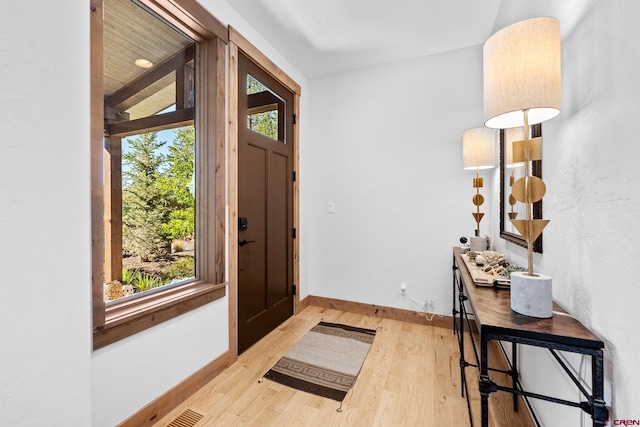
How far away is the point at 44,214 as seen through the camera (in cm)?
76

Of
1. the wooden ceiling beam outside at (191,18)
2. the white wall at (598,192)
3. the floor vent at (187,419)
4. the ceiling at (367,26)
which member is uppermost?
the ceiling at (367,26)

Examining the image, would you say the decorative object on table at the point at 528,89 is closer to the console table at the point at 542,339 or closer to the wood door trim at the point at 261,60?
the console table at the point at 542,339

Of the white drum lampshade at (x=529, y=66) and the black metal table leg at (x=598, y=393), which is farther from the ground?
the white drum lampshade at (x=529, y=66)

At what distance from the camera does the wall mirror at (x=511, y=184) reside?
139cm

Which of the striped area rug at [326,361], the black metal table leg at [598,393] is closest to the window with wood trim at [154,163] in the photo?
the striped area rug at [326,361]

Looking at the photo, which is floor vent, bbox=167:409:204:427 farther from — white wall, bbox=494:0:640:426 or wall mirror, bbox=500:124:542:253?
wall mirror, bbox=500:124:542:253

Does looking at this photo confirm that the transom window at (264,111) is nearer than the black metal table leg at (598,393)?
No

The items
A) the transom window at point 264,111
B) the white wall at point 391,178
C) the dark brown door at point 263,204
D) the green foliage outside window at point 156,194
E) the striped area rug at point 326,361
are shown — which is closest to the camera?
the green foliage outside window at point 156,194

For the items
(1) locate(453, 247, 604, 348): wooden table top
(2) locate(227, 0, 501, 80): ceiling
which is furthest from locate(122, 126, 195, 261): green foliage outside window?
(1) locate(453, 247, 604, 348): wooden table top

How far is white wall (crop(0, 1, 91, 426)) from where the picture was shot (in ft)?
2.27

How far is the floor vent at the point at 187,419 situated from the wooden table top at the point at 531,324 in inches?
63.5

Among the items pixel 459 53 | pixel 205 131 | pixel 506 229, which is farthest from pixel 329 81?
pixel 506 229

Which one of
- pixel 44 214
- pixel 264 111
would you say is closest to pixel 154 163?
pixel 44 214

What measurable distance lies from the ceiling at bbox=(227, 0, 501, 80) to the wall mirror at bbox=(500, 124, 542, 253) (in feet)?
3.41
